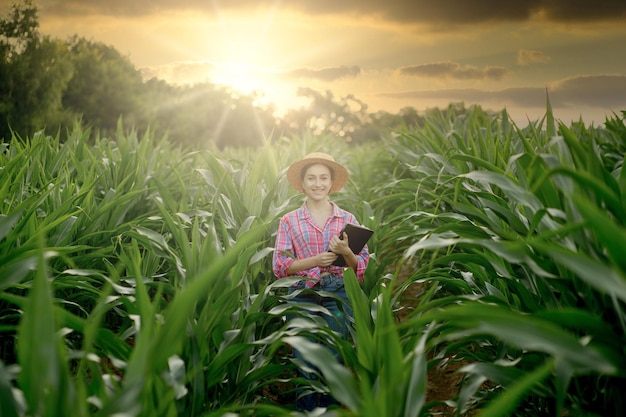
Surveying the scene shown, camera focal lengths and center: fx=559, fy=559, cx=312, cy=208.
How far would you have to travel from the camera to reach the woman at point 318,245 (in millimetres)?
2584

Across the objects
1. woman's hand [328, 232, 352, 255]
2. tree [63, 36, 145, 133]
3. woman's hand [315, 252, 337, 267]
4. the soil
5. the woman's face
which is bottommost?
the soil

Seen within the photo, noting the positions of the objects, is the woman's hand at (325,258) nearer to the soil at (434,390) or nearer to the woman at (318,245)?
the woman at (318,245)

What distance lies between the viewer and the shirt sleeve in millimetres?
2643

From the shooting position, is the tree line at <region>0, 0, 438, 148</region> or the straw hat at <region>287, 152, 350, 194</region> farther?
the tree line at <region>0, 0, 438, 148</region>

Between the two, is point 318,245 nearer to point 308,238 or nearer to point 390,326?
point 308,238

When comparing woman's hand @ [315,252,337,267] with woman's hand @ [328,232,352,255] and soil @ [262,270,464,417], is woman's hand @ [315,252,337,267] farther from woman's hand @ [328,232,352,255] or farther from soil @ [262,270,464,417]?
soil @ [262,270,464,417]

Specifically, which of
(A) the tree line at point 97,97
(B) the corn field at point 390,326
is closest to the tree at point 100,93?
(A) the tree line at point 97,97

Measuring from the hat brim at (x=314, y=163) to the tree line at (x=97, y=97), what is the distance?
6.68 m

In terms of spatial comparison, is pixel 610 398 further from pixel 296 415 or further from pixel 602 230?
pixel 296 415

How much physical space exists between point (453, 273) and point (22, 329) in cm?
217

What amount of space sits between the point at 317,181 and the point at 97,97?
3179 centimetres

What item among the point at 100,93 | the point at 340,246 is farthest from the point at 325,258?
the point at 100,93

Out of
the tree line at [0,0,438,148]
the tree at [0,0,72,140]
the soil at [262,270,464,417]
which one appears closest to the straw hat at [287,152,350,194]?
the soil at [262,270,464,417]

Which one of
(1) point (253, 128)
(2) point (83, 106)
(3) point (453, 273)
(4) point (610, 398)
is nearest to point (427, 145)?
(3) point (453, 273)
